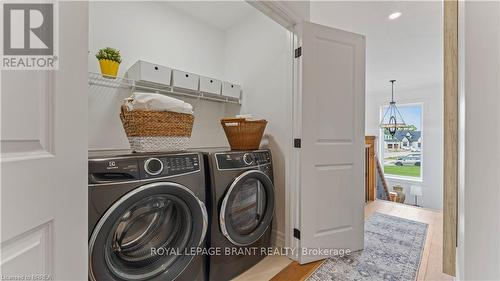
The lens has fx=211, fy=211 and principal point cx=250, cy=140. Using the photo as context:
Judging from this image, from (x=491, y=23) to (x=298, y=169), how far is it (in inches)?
51.6

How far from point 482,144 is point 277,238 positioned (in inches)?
66.7

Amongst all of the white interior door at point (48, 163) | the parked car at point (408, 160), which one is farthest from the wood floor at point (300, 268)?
the parked car at point (408, 160)

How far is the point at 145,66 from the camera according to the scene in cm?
176

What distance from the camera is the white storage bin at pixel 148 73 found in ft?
5.74

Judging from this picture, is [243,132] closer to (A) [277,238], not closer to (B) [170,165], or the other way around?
(B) [170,165]

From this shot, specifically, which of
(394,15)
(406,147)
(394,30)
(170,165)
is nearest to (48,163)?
(170,165)

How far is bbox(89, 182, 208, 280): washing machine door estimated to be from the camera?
0.99m

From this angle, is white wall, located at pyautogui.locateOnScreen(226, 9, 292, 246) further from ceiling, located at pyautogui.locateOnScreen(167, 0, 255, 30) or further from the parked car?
the parked car

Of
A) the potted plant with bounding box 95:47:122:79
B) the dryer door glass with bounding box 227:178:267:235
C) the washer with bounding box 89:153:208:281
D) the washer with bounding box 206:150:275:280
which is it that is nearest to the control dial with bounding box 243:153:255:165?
the washer with bounding box 206:150:275:280

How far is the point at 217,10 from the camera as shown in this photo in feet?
7.56

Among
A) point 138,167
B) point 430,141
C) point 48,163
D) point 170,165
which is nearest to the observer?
point 48,163

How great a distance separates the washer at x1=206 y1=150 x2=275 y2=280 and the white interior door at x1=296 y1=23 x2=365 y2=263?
1.01 feet

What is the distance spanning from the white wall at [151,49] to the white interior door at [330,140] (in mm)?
1061

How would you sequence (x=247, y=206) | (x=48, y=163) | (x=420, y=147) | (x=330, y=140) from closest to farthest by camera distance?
(x=48, y=163), (x=247, y=206), (x=330, y=140), (x=420, y=147)
